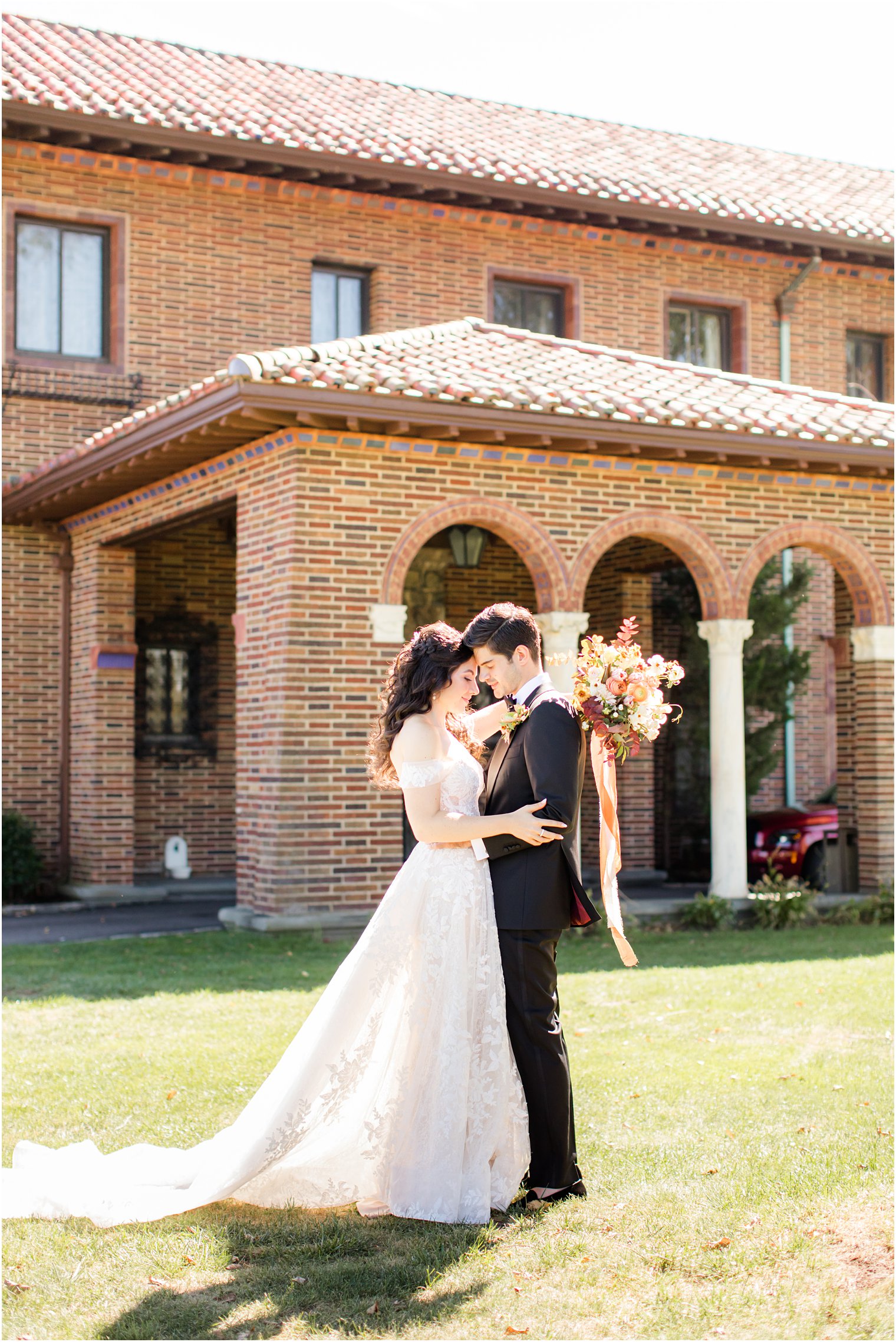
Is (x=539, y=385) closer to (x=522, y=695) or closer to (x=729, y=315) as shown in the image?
(x=522, y=695)

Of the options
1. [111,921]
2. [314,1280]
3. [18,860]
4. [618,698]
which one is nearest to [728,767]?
[111,921]

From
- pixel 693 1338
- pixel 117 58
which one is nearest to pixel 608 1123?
pixel 693 1338

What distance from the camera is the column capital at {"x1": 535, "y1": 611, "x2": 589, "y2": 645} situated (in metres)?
11.5

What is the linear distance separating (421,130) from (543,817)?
13755mm

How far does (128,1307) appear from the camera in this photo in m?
3.93

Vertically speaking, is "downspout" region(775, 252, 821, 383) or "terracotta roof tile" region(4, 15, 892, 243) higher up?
"terracotta roof tile" region(4, 15, 892, 243)

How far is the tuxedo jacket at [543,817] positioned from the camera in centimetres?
473

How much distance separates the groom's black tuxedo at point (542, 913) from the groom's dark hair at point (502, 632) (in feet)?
0.60

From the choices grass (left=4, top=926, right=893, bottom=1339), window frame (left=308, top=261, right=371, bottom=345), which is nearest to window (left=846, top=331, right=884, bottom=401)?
window frame (left=308, top=261, right=371, bottom=345)

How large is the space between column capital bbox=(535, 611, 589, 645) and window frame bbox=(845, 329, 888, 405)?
351 inches

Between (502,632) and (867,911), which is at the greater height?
(502,632)

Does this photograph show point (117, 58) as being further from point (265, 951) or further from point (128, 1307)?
point (128, 1307)

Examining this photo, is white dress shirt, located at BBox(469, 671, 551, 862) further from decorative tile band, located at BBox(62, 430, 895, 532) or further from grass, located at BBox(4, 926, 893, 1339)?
decorative tile band, located at BBox(62, 430, 895, 532)

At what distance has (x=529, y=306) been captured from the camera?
669 inches
